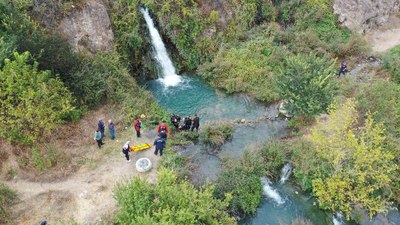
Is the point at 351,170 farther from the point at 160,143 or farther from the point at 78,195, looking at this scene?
the point at 78,195

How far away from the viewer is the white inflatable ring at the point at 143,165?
18.3 meters

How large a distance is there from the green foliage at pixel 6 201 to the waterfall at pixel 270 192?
1175 cm

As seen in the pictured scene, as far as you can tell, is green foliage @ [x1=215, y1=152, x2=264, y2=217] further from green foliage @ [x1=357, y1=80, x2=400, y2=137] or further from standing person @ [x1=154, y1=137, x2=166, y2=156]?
green foliage @ [x1=357, y1=80, x2=400, y2=137]

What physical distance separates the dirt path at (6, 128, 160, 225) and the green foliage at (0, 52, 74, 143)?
107 inches

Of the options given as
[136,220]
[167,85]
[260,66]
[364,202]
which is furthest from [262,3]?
[136,220]

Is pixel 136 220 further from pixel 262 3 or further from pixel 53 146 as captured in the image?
pixel 262 3

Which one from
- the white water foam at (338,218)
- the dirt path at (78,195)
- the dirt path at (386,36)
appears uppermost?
the dirt path at (78,195)

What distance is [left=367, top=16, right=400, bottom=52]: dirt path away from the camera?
97.8 ft

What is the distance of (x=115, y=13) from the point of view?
85.3ft

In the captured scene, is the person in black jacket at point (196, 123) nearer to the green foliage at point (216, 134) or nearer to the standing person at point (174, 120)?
the green foliage at point (216, 134)

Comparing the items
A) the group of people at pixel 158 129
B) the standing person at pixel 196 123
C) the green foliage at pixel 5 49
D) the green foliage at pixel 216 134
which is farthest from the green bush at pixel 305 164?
the green foliage at pixel 5 49

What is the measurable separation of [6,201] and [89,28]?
1246cm

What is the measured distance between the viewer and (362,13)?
31.1 meters

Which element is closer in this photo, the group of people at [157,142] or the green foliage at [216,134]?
the group of people at [157,142]
